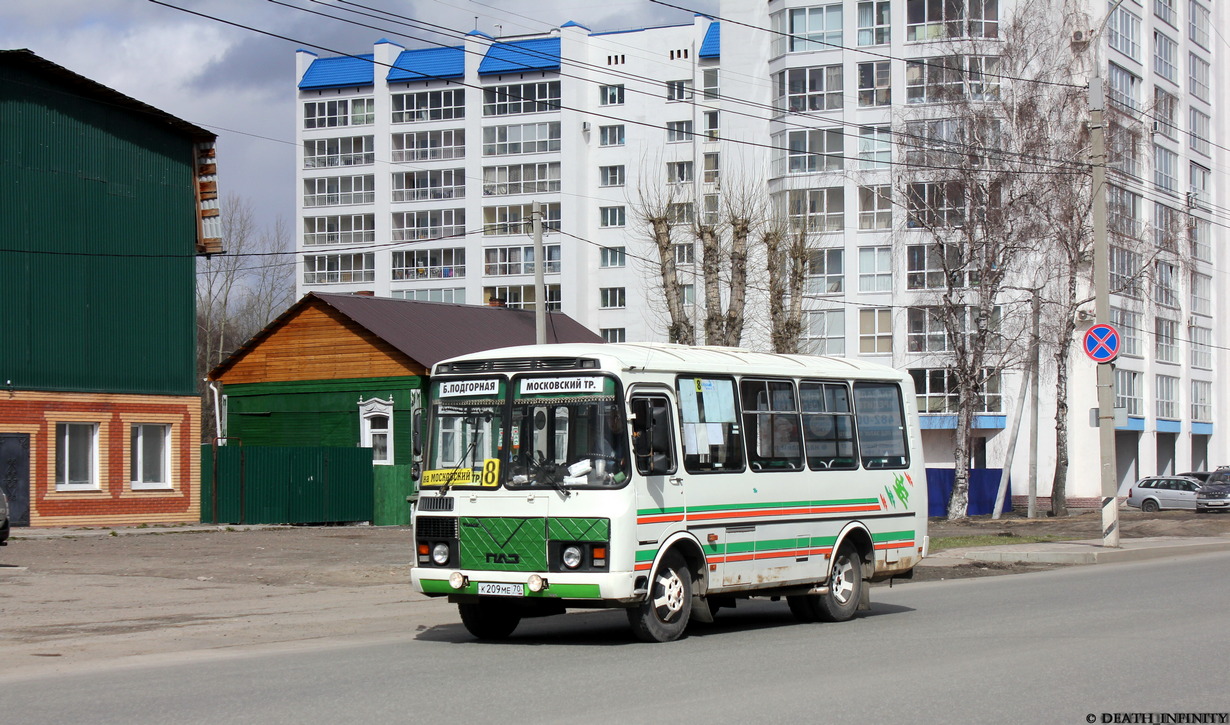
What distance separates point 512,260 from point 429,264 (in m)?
5.50

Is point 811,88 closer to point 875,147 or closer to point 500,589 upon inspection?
point 875,147

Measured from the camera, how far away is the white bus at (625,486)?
12.4m

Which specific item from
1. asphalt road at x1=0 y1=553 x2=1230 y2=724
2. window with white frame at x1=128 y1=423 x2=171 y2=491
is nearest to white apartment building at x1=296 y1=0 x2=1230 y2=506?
window with white frame at x1=128 y1=423 x2=171 y2=491

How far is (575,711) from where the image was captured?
8.66m

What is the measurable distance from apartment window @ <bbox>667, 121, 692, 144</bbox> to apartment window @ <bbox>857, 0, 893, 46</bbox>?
1785 cm

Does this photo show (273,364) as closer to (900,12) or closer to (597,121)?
(900,12)

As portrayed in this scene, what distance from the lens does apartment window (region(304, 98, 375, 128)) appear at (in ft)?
286

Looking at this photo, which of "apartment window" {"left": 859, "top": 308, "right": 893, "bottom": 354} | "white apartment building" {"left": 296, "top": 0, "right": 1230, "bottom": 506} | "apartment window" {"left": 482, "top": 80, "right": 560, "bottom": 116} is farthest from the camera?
"apartment window" {"left": 482, "top": 80, "right": 560, "bottom": 116}

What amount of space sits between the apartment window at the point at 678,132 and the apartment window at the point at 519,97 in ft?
23.8

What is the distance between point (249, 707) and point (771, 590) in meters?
6.49

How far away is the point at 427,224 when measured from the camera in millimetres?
86312

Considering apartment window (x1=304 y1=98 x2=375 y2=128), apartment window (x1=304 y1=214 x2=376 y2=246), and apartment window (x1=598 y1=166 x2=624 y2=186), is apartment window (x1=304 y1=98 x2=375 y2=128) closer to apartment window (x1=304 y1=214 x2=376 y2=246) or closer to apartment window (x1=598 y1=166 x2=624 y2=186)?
apartment window (x1=304 y1=214 x2=376 y2=246)

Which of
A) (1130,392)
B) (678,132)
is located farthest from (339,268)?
(1130,392)

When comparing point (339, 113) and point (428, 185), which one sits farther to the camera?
point (339, 113)
